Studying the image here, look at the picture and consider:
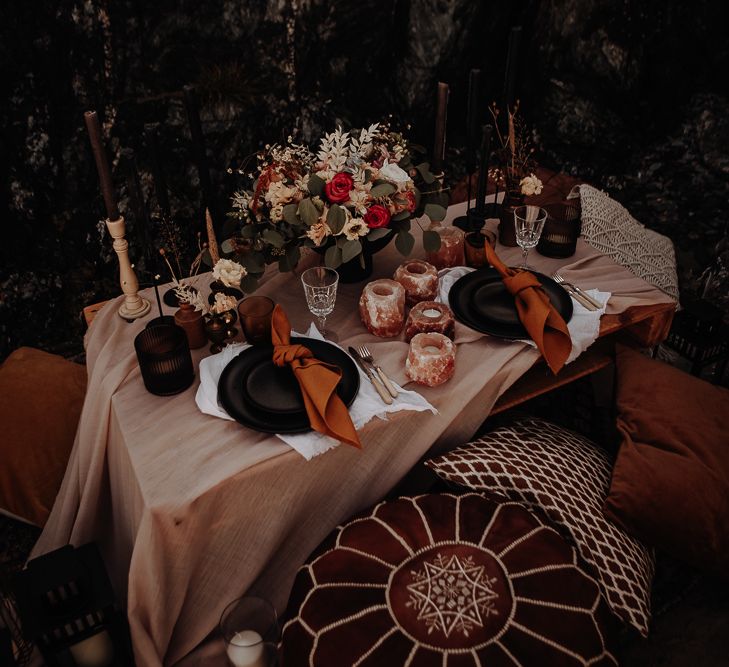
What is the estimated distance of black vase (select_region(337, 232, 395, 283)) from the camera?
1.68 m

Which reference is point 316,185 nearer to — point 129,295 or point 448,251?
point 448,251

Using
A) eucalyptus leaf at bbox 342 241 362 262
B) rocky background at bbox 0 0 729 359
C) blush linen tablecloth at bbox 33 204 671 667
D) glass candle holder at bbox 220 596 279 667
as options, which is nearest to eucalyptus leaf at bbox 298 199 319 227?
eucalyptus leaf at bbox 342 241 362 262

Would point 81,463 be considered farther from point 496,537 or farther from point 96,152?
point 496,537

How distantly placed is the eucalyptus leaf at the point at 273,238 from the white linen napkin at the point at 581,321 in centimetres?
49

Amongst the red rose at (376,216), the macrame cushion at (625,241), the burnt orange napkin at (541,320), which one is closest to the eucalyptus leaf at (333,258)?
the red rose at (376,216)

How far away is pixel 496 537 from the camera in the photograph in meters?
1.33

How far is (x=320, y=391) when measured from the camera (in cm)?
127

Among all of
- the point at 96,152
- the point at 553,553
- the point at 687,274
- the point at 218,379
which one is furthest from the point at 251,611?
the point at 687,274

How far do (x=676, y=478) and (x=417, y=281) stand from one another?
814 millimetres

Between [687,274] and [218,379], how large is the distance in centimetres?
284

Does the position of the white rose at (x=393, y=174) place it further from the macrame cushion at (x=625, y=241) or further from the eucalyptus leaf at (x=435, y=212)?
the macrame cushion at (x=625, y=241)

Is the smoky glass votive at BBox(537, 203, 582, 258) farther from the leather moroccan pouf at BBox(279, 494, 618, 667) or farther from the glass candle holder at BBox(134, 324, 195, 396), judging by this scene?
the glass candle holder at BBox(134, 324, 195, 396)

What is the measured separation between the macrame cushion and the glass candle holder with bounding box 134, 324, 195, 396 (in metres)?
1.41

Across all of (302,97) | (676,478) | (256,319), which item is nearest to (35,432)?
(256,319)
